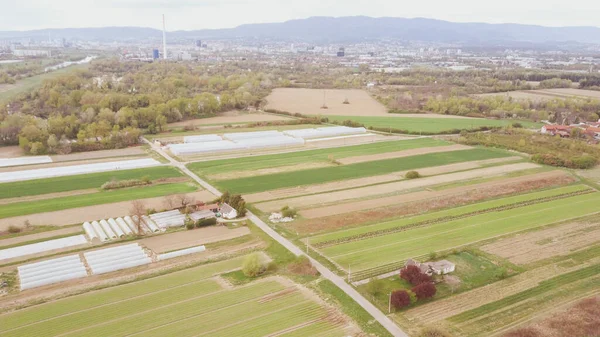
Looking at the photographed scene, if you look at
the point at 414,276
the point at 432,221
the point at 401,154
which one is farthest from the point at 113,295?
the point at 401,154

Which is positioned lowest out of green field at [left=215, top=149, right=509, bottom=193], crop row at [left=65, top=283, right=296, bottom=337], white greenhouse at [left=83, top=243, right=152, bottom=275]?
crop row at [left=65, top=283, right=296, bottom=337]

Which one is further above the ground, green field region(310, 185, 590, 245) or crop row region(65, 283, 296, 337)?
green field region(310, 185, 590, 245)

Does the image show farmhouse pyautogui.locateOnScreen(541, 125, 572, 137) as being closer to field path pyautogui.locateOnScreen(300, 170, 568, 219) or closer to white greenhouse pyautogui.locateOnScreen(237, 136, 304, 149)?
field path pyautogui.locateOnScreen(300, 170, 568, 219)

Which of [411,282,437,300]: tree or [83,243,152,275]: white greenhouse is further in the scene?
[83,243,152,275]: white greenhouse

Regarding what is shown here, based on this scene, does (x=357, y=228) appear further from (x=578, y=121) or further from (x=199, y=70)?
(x=199, y=70)

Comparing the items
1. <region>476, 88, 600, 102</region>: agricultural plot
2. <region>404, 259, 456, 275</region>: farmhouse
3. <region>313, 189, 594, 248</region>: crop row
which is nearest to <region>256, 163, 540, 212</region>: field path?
<region>313, 189, 594, 248</region>: crop row

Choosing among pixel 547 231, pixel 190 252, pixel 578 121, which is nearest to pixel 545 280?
pixel 547 231
